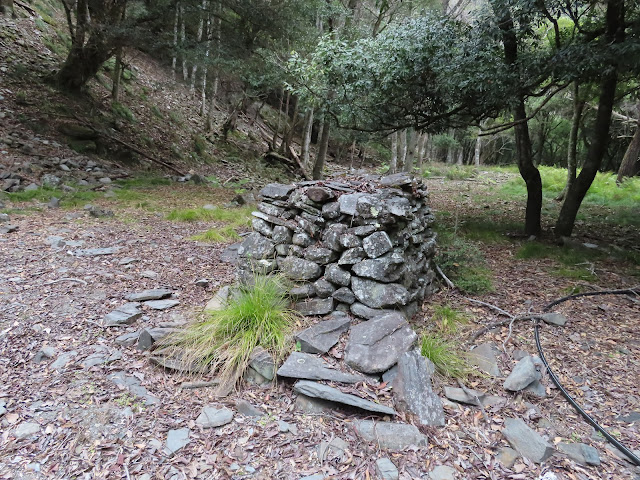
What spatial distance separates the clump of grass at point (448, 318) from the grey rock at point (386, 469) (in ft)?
5.86

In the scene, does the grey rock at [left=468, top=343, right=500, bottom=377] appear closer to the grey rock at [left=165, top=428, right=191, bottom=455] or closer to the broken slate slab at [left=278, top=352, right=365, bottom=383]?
the broken slate slab at [left=278, top=352, right=365, bottom=383]

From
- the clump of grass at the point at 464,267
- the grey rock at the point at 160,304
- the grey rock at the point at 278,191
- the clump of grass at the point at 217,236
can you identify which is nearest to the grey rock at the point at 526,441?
the clump of grass at the point at 464,267

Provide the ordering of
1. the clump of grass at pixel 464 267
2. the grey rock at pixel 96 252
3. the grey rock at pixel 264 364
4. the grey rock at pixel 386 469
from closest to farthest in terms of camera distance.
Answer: the grey rock at pixel 386 469
the grey rock at pixel 264 364
the clump of grass at pixel 464 267
the grey rock at pixel 96 252

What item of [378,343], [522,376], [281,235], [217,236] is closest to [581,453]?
[522,376]

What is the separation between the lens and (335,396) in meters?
2.64

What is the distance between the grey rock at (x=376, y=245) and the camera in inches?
137

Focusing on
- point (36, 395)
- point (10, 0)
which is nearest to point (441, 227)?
point (36, 395)

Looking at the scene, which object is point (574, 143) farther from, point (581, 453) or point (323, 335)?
point (323, 335)

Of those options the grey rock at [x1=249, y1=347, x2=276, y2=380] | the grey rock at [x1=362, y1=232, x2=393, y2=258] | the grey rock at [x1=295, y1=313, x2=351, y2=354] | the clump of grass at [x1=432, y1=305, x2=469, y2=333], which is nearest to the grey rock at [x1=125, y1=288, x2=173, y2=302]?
the grey rock at [x1=249, y1=347, x2=276, y2=380]

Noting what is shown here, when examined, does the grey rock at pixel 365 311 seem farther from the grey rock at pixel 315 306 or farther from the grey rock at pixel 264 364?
the grey rock at pixel 264 364

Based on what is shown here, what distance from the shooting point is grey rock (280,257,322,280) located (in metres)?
3.66

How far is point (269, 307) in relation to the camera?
3301 millimetres

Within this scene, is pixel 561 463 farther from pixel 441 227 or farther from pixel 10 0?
pixel 10 0

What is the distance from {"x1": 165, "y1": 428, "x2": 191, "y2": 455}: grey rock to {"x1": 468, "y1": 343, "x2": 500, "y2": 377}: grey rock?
2418mm
